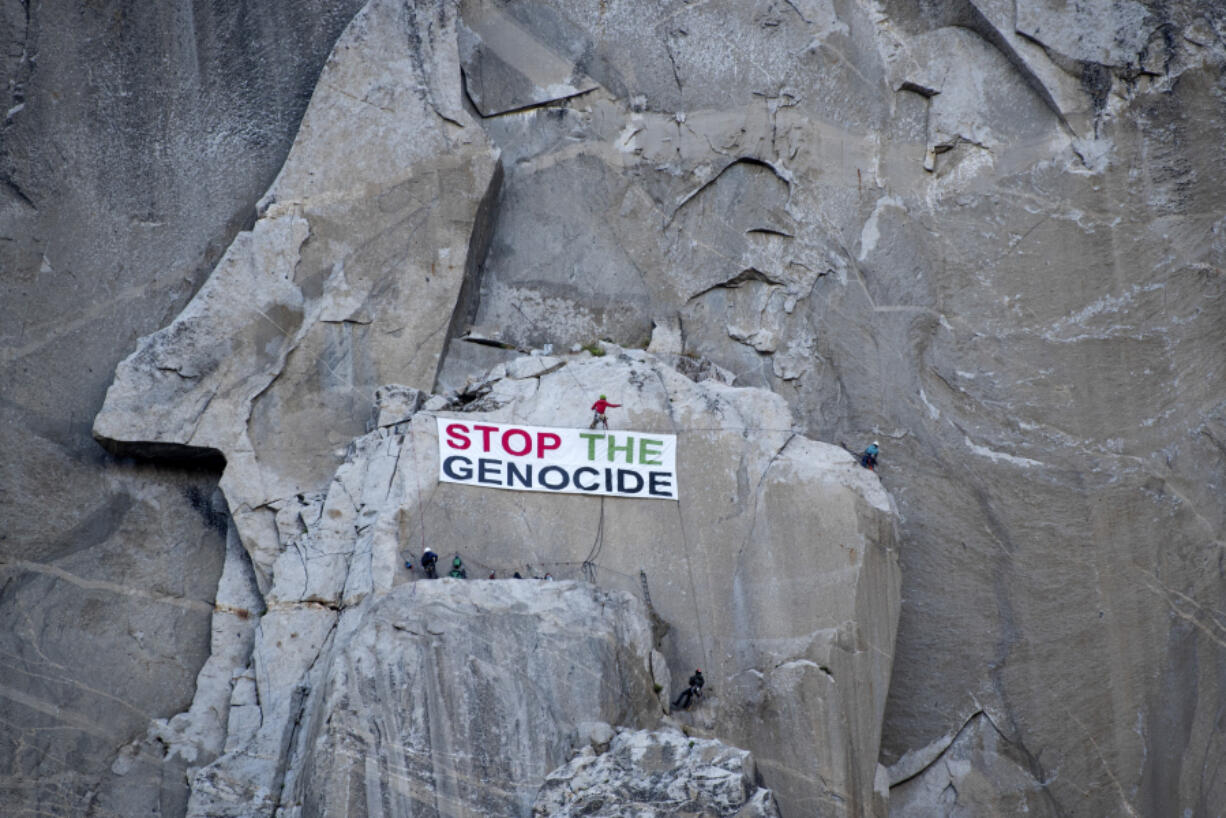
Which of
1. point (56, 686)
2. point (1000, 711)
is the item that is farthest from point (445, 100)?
point (1000, 711)

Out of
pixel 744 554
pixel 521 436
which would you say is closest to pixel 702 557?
pixel 744 554

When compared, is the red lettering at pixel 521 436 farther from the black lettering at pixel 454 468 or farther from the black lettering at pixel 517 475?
the black lettering at pixel 454 468

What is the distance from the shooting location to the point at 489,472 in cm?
1872

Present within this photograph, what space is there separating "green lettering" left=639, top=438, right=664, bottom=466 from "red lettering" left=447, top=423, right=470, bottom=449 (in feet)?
6.63

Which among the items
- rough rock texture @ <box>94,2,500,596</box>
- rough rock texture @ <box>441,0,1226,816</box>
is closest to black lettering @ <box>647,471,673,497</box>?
rough rock texture @ <box>441,0,1226,816</box>

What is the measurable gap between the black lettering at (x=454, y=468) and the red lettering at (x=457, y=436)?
132mm

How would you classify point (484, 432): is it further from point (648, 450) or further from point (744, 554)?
point (744, 554)

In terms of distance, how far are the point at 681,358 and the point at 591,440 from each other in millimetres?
2376

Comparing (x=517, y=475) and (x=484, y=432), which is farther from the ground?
(x=484, y=432)

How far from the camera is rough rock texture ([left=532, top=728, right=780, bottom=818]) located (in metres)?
15.8

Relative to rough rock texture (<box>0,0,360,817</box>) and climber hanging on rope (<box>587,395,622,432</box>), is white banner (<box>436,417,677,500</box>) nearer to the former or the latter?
climber hanging on rope (<box>587,395,622,432</box>)

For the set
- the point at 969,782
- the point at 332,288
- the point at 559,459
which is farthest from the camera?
the point at 332,288

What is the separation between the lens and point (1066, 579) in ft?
66.2

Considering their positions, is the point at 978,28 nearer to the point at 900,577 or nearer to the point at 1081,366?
the point at 1081,366
